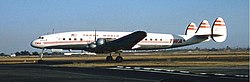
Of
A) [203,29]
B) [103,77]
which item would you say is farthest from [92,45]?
[103,77]

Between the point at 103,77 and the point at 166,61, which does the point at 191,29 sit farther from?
the point at 103,77

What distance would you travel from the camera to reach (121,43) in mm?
42875

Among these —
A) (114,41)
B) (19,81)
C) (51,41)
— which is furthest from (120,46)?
(19,81)

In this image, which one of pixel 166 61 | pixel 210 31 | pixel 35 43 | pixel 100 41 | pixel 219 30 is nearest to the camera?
pixel 100 41

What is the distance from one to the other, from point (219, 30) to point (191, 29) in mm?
A: 4554

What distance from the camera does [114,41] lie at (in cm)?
4231

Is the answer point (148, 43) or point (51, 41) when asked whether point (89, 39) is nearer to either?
point (51, 41)

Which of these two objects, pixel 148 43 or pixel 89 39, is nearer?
pixel 89 39

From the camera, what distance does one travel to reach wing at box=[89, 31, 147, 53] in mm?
41791

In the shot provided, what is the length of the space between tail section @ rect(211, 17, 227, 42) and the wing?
1261cm

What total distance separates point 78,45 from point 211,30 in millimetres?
19108

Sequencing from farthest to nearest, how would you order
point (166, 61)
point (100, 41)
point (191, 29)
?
point (191, 29) < point (166, 61) < point (100, 41)

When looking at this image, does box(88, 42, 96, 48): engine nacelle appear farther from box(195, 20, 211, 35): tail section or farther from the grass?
box(195, 20, 211, 35): tail section

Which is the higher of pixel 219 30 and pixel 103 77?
pixel 219 30
